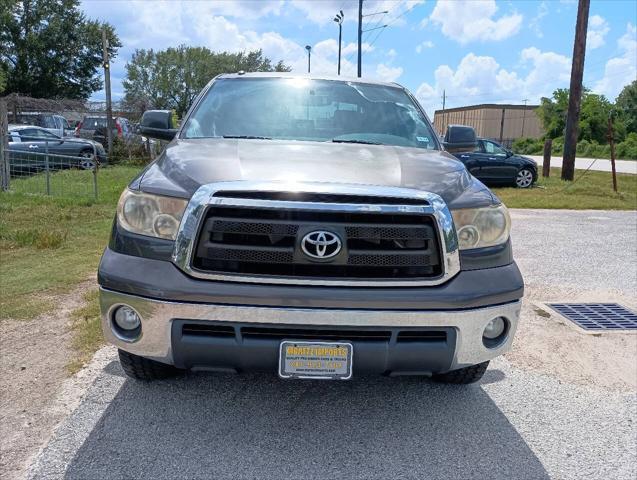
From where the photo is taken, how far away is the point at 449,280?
2.65m

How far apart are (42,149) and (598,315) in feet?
46.6

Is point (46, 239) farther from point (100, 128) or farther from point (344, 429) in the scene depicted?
point (100, 128)

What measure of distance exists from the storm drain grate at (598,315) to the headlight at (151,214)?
3.51 metres

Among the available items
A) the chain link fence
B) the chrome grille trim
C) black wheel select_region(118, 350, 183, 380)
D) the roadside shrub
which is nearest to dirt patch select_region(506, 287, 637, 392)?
the chrome grille trim

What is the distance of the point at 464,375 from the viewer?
334 cm

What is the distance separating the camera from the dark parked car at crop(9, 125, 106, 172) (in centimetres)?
1240

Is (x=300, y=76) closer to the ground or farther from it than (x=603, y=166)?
farther from it

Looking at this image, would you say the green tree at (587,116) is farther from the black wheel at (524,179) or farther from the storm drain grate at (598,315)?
the storm drain grate at (598,315)

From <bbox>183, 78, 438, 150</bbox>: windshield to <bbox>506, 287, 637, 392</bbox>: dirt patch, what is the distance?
163 cm

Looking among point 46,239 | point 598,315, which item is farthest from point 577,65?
point 46,239

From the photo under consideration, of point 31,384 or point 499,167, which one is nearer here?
point 31,384

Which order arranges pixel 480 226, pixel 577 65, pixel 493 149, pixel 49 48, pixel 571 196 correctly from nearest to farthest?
pixel 480 226 < pixel 571 196 < pixel 493 149 < pixel 577 65 < pixel 49 48

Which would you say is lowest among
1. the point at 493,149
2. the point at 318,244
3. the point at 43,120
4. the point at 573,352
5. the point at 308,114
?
the point at 573,352

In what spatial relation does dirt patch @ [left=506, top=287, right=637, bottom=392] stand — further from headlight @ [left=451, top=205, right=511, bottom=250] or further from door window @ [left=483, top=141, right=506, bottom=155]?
door window @ [left=483, top=141, right=506, bottom=155]
